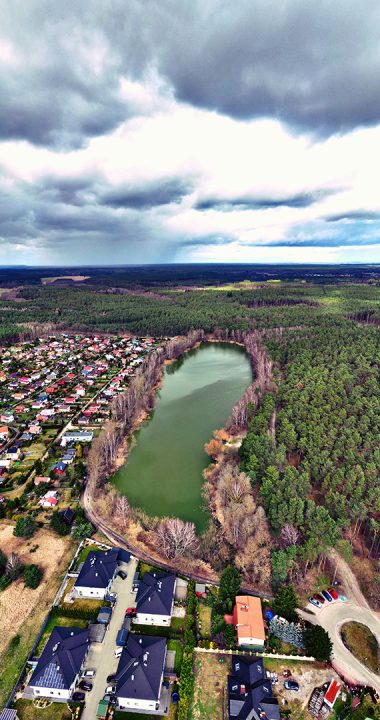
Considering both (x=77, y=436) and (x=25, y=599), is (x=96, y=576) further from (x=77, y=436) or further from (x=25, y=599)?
(x=77, y=436)

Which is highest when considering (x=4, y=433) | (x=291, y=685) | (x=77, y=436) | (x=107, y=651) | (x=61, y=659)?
(x=4, y=433)

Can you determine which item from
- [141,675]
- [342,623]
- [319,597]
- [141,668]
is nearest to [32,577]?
[141,668]

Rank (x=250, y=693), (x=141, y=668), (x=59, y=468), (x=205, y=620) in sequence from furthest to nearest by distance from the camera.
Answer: (x=59, y=468) < (x=205, y=620) < (x=141, y=668) < (x=250, y=693)

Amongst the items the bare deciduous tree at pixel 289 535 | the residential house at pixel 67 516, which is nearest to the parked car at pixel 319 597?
the bare deciduous tree at pixel 289 535

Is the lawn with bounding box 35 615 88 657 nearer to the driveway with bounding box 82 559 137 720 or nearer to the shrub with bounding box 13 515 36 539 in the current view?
the driveway with bounding box 82 559 137 720

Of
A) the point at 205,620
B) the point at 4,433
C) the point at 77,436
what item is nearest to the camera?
the point at 205,620

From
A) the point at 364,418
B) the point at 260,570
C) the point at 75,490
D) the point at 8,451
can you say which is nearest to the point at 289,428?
the point at 364,418

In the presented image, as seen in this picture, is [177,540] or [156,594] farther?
[177,540]
